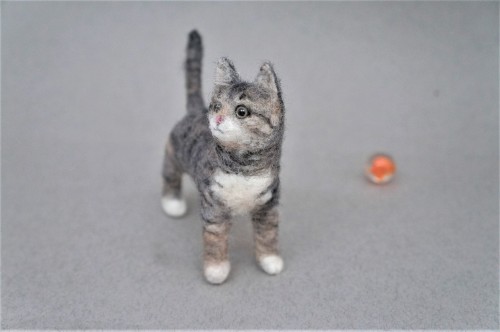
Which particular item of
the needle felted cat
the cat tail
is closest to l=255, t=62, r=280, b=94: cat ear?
the needle felted cat

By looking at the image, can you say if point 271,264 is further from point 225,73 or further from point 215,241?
point 225,73

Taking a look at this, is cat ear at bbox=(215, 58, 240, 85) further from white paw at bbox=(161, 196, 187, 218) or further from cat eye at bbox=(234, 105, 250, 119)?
white paw at bbox=(161, 196, 187, 218)

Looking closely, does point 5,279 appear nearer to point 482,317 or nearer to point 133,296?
point 133,296

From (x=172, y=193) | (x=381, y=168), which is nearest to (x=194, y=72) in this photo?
(x=172, y=193)

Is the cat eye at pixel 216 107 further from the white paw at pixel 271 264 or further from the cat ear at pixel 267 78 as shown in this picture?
the white paw at pixel 271 264

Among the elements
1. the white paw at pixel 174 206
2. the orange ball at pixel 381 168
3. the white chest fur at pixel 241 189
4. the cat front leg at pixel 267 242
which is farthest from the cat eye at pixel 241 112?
the orange ball at pixel 381 168

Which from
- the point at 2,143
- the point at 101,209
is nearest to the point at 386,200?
the point at 101,209

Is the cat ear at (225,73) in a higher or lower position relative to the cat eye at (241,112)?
higher
